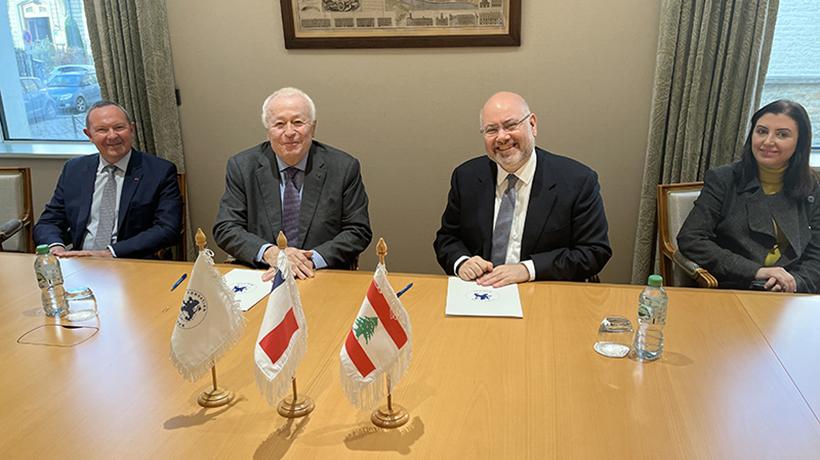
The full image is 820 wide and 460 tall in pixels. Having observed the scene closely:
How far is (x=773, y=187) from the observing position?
8.20 ft

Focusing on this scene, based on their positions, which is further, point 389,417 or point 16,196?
point 16,196

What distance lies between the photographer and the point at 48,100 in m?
4.29

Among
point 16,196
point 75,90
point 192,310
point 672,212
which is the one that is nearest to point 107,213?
point 16,196

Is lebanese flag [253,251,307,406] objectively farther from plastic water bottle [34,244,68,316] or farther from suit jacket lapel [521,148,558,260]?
suit jacket lapel [521,148,558,260]

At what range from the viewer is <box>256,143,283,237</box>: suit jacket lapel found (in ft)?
8.57

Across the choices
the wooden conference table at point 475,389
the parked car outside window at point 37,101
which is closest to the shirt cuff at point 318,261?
the wooden conference table at point 475,389

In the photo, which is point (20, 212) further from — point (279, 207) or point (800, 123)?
point (800, 123)

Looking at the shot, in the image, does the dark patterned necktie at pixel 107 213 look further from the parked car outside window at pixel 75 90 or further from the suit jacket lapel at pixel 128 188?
the parked car outside window at pixel 75 90

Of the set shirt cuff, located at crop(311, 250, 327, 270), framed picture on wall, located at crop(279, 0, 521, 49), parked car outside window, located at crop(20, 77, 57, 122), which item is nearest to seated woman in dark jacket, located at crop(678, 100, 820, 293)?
framed picture on wall, located at crop(279, 0, 521, 49)

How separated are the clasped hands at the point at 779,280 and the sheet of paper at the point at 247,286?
1957 mm

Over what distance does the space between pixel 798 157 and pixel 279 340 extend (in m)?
2.33

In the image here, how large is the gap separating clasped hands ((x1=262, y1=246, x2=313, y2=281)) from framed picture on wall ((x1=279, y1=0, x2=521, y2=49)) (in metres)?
1.73

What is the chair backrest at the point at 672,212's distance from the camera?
2801 millimetres

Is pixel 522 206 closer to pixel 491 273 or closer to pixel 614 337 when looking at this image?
pixel 491 273
